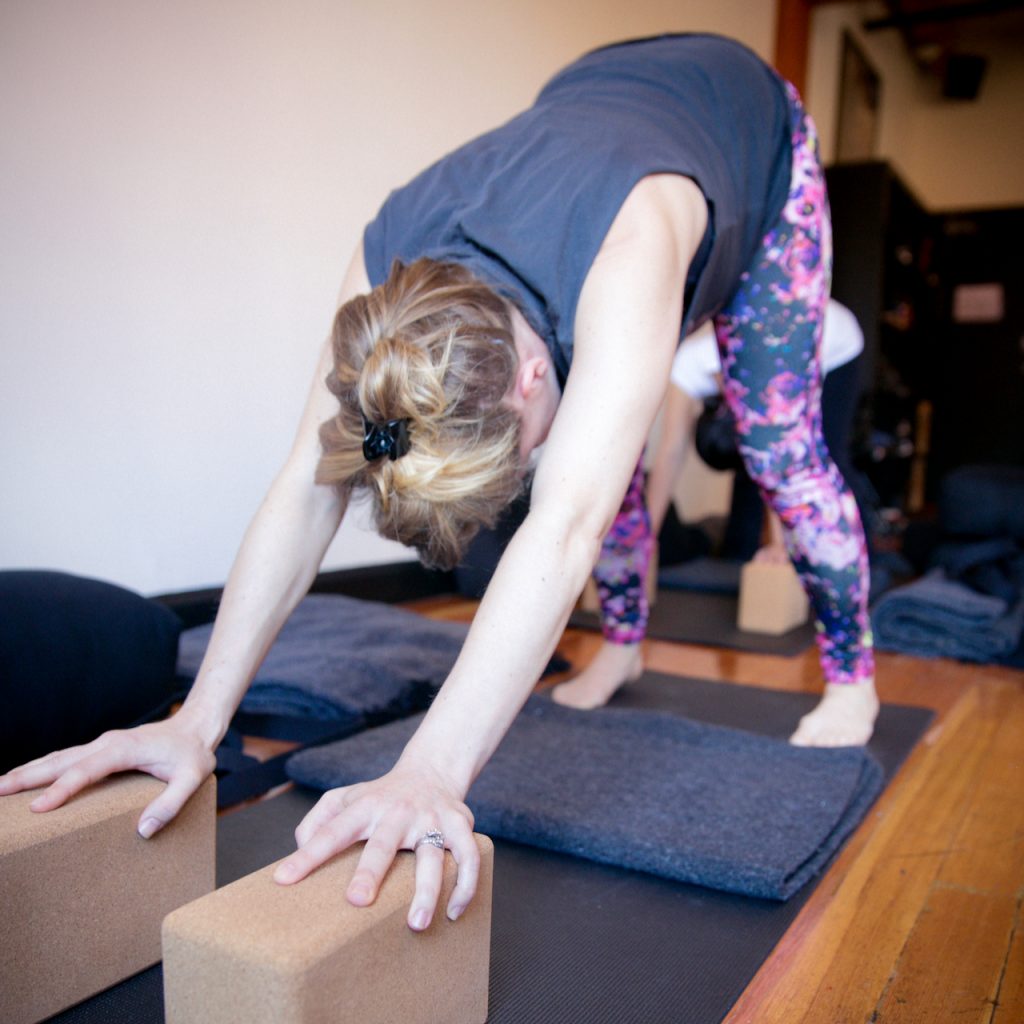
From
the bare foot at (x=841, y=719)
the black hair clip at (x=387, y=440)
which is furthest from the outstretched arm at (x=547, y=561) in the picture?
the bare foot at (x=841, y=719)

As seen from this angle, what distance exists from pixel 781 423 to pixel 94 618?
1049 mm

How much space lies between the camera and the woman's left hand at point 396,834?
676mm

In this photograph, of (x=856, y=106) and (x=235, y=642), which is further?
(x=856, y=106)

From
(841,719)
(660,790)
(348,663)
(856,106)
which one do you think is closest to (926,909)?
(660,790)

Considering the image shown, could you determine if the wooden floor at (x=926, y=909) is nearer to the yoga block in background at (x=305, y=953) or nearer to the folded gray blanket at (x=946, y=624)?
the yoga block in background at (x=305, y=953)

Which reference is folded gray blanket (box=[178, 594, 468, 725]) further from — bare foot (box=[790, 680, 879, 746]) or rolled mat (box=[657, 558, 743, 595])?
rolled mat (box=[657, 558, 743, 595])

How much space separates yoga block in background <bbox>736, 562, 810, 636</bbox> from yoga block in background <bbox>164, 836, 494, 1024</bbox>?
197 centimetres

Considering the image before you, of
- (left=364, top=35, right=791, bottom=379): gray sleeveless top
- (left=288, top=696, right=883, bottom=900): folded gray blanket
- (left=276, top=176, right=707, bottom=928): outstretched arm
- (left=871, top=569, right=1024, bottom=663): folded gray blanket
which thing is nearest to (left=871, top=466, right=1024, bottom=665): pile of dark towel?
(left=871, top=569, right=1024, bottom=663): folded gray blanket

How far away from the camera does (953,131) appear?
733 centimetres

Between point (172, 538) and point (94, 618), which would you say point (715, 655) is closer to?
point (172, 538)

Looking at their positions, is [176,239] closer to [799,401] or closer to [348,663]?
[348,663]

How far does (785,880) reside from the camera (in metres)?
1.08

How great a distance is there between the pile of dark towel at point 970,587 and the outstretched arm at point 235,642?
175cm

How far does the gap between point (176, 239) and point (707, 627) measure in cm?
158
